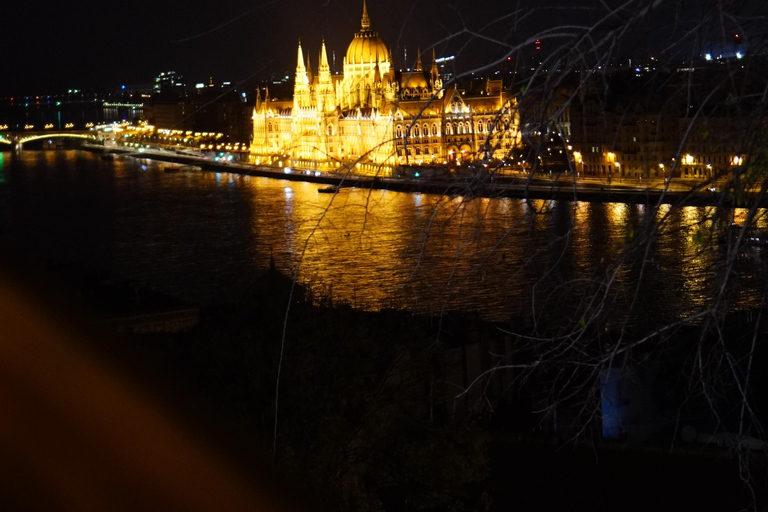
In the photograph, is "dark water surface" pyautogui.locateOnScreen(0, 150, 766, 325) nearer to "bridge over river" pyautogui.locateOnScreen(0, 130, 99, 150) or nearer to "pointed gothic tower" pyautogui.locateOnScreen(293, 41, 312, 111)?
"pointed gothic tower" pyautogui.locateOnScreen(293, 41, 312, 111)

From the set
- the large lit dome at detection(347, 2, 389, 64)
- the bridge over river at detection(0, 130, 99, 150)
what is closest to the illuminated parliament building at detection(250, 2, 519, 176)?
the large lit dome at detection(347, 2, 389, 64)

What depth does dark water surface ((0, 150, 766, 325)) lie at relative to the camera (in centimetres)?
558

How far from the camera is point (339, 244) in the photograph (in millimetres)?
10688

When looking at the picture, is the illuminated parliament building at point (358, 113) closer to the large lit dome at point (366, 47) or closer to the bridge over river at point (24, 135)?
the large lit dome at point (366, 47)

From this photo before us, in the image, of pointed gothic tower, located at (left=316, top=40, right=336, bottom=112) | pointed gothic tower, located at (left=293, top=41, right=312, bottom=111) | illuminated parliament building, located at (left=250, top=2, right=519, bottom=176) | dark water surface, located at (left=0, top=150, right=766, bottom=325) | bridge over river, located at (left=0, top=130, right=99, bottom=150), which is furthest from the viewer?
bridge over river, located at (left=0, top=130, right=99, bottom=150)

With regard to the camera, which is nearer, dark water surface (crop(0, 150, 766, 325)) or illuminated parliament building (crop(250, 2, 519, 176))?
dark water surface (crop(0, 150, 766, 325))

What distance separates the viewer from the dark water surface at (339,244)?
5577 millimetres

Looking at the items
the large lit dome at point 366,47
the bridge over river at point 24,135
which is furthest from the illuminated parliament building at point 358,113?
the bridge over river at point 24,135

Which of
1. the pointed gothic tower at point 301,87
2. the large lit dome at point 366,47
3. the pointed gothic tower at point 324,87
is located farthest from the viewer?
the pointed gothic tower at point 301,87

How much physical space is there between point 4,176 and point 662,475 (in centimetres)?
2063

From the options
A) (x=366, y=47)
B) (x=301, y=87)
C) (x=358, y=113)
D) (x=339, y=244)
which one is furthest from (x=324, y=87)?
(x=339, y=244)

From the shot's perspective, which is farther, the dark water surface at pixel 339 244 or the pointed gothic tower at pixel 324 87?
the pointed gothic tower at pixel 324 87

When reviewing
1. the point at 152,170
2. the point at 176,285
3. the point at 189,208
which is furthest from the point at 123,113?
the point at 176,285

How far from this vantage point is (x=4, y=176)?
21875mm
